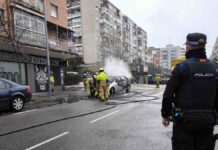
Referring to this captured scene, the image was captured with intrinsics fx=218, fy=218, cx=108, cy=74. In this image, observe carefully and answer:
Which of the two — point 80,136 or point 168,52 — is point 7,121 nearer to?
point 80,136

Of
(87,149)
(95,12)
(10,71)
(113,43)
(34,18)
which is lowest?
(87,149)

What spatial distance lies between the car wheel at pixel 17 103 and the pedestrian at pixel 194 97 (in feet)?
28.9

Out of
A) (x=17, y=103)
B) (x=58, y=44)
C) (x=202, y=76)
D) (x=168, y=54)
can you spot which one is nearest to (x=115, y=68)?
(x=58, y=44)

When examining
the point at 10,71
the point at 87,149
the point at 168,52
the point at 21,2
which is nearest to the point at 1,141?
the point at 87,149

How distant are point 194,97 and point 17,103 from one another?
919 centimetres

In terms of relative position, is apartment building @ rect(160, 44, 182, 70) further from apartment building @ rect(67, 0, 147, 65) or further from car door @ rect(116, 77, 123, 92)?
car door @ rect(116, 77, 123, 92)

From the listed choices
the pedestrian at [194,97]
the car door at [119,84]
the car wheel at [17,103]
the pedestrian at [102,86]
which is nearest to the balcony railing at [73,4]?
the car door at [119,84]

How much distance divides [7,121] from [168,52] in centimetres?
13756

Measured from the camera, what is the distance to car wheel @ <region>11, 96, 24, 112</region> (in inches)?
386

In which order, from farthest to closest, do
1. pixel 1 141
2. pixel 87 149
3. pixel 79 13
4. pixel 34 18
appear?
pixel 79 13 < pixel 34 18 < pixel 1 141 < pixel 87 149

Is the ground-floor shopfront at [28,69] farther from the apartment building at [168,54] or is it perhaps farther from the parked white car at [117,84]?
the apartment building at [168,54]

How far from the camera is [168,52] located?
13800 centimetres

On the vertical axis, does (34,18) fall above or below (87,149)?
above

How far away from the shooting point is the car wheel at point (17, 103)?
9.81m
